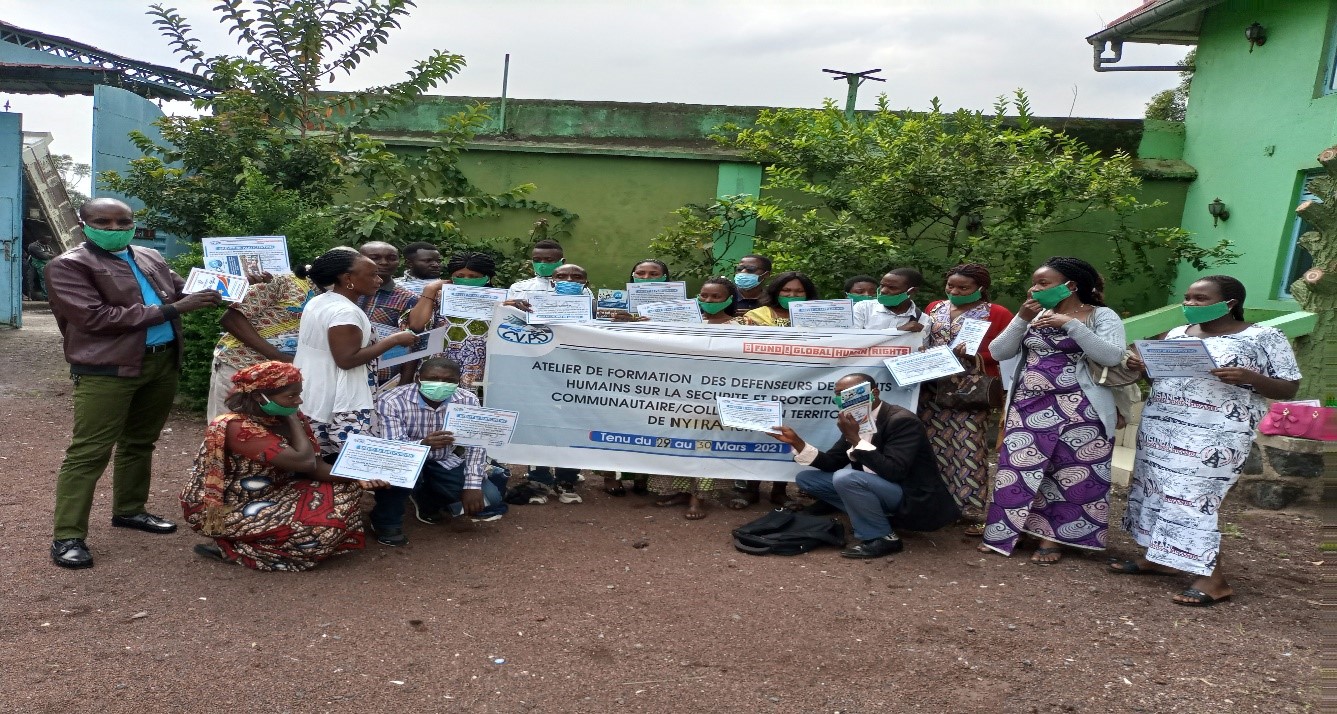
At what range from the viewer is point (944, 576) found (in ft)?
15.7

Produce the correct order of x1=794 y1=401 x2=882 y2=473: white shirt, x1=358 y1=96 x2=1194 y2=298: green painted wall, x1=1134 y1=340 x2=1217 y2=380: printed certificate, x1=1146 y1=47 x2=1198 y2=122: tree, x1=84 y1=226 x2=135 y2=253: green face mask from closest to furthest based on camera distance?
1. x1=84 y1=226 x2=135 y2=253: green face mask
2. x1=1134 y1=340 x2=1217 y2=380: printed certificate
3. x1=794 y1=401 x2=882 y2=473: white shirt
4. x1=358 y1=96 x2=1194 y2=298: green painted wall
5. x1=1146 y1=47 x2=1198 y2=122: tree

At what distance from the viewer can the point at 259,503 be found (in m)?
4.28

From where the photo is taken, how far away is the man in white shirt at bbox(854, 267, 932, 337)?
581cm

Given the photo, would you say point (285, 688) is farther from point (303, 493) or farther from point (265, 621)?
point (303, 493)

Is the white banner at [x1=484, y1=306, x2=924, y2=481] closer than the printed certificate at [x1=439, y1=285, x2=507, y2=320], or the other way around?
the printed certificate at [x1=439, y1=285, x2=507, y2=320]

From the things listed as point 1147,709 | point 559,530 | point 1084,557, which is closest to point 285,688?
point 559,530

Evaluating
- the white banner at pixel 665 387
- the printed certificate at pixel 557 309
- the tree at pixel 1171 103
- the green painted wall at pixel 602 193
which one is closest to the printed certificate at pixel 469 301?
the white banner at pixel 665 387

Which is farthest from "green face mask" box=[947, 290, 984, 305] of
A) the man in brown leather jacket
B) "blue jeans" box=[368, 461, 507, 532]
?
the man in brown leather jacket

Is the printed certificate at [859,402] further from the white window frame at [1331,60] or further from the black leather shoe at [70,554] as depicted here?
the white window frame at [1331,60]

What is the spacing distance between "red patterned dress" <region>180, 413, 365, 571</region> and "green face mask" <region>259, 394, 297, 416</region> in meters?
0.09

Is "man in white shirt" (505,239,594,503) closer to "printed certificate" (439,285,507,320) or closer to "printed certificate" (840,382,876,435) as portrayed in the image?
"printed certificate" (439,285,507,320)

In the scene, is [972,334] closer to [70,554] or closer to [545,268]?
[545,268]

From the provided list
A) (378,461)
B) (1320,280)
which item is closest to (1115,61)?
(1320,280)

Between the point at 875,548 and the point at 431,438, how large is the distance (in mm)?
2485
